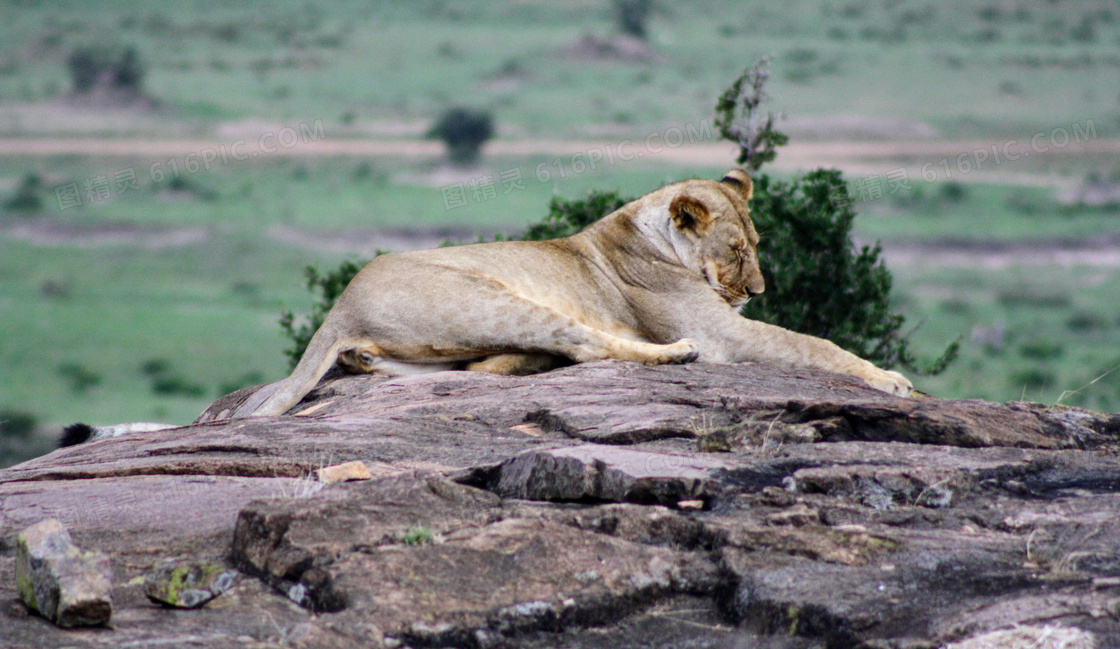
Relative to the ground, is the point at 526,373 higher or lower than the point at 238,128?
lower

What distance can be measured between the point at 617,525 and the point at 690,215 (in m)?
3.78

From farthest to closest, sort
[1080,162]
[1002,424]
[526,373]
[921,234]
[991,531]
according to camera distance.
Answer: [1080,162]
[921,234]
[526,373]
[1002,424]
[991,531]

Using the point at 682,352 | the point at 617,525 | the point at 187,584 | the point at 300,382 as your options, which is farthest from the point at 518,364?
the point at 187,584

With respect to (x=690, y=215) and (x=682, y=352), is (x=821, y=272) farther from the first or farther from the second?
(x=682, y=352)

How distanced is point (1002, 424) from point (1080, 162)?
57681 millimetres

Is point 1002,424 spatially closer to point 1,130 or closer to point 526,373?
point 526,373

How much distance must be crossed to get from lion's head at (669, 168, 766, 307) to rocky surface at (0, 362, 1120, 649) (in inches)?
84.8

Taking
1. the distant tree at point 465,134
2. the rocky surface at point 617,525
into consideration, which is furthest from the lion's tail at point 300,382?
the distant tree at point 465,134

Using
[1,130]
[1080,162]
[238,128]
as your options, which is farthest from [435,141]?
[1080,162]

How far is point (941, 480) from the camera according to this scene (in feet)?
14.6

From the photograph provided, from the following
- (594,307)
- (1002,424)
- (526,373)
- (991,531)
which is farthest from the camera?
(594,307)

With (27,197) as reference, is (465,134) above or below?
above

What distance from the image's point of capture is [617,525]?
4129 mm

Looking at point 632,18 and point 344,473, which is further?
point 632,18
